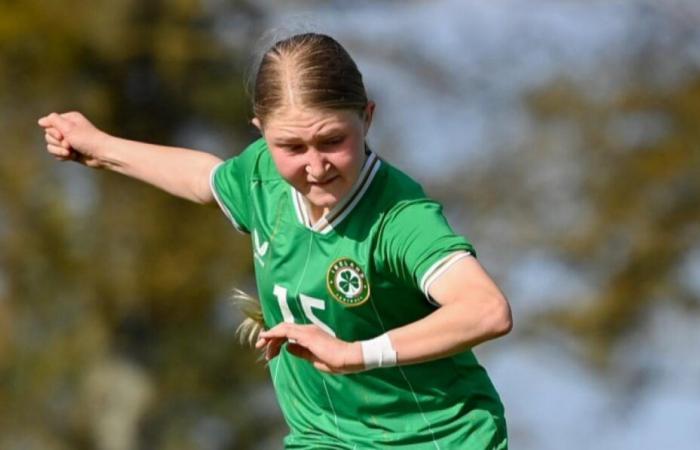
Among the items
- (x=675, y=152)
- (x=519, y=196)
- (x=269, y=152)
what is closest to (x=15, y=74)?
(x=519, y=196)

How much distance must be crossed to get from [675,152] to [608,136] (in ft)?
3.17

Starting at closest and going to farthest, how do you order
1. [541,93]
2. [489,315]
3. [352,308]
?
[489,315] → [352,308] → [541,93]

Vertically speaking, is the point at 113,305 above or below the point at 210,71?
below

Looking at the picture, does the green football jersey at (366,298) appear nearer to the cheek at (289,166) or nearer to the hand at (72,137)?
the cheek at (289,166)

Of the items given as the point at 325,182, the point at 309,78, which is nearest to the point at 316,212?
the point at 325,182

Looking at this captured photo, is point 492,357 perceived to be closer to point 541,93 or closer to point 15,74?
point 541,93

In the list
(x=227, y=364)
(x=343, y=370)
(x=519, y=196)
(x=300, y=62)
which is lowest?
(x=343, y=370)

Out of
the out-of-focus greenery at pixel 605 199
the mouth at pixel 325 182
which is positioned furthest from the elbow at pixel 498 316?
the out-of-focus greenery at pixel 605 199

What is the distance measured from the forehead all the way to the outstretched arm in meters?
0.54

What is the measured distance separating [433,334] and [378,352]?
156mm

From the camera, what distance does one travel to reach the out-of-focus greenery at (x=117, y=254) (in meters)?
24.7

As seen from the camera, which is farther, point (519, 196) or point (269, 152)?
point (519, 196)

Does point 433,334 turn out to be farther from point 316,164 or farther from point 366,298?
point 316,164

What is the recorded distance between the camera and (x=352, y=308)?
6340mm
